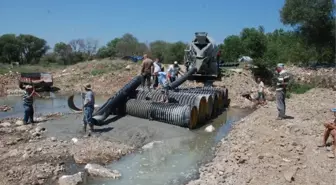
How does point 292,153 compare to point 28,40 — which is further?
point 28,40

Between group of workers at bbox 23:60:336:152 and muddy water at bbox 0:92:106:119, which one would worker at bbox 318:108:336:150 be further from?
muddy water at bbox 0:92:106:119

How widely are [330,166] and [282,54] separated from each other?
28555 millimetres

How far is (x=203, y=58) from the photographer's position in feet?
74.9

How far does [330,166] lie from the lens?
741 centimetres

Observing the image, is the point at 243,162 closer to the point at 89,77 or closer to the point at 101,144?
the point at 101,144

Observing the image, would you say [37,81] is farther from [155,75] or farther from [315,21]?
[315,21]

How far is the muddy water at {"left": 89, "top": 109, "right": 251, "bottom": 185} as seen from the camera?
326 inches

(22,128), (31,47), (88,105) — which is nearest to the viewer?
(88,105)

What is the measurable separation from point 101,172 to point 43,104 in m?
13.6

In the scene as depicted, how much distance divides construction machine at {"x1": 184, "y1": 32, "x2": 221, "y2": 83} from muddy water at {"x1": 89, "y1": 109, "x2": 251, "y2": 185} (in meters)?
10.3

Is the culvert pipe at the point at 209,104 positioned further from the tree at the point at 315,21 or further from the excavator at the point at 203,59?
the tree at the point at 315,21

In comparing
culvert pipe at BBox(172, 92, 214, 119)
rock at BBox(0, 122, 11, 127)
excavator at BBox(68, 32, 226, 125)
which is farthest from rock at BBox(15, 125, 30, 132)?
excavator at BBox(68, 32, 226, 125)

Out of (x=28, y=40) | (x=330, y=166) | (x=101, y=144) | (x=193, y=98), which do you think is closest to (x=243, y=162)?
(x=330, y=166)

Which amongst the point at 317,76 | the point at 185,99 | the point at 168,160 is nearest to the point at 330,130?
the point at 168,160
